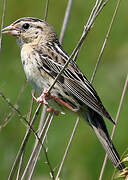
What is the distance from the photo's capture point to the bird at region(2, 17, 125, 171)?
530 cm

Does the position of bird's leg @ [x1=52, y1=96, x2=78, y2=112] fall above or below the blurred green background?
above

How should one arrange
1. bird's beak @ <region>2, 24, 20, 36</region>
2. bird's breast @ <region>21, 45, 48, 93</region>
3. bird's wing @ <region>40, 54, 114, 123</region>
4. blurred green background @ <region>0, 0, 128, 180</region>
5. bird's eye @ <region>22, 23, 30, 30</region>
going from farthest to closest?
blurred green background @ <region>0, 0, 128, 180</region>, bird's eye @ <region>22, 23, 30, 30</region>, bird's beak @ <region>2, 24, 20, 36</region>, bird's breast @ <region>21, 45, 48, 93</region>, bird's wing @ <region>40, 54, 114, 123</region>

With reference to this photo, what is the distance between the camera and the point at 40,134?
5125 millimetres

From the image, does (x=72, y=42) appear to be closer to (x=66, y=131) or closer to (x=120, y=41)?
(x=120, y=41)

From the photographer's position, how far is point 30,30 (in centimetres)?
578

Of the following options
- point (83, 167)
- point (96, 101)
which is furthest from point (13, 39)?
point (96, 101)

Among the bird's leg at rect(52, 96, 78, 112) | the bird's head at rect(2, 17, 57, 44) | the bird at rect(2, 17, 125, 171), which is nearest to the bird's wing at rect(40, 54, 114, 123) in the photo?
the bird at rect(2, 17, 125, 171)

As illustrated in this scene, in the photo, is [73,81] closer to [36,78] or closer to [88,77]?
[36,78]

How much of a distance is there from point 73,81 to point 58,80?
0.44 feet

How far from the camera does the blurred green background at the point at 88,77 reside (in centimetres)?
727

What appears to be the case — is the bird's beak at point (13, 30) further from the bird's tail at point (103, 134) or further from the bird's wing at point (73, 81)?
the bird's tail at point (103, 134)

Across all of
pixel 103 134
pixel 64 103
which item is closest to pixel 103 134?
pixel 103 134

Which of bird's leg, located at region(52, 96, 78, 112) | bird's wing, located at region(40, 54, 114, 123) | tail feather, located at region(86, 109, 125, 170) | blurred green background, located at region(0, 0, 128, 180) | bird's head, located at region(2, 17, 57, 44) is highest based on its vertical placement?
bird's head, located at region(2, 17, 57, 44)

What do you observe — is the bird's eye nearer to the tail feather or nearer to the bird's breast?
the bird's breast
